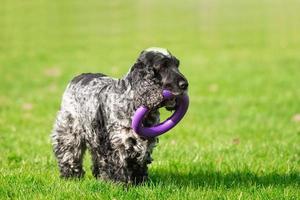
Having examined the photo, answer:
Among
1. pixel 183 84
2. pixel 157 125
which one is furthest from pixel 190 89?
pixel 183 84

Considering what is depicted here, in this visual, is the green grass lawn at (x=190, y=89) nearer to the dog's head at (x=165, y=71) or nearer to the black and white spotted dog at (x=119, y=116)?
the black and white spotted dog at (x=119, y=116)

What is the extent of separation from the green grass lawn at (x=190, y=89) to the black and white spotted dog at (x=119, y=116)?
272 mm

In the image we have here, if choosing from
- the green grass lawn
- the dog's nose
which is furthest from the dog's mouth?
the green grass lawn

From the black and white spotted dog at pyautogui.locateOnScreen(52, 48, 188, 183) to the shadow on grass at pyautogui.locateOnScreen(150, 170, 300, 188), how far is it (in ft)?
1.58

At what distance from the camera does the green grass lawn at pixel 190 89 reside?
7.65 meters

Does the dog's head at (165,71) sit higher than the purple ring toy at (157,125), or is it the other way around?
the dog's head at (165,71)

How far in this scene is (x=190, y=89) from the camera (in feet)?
65.1

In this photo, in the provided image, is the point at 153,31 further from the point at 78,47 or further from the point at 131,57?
the point at 131,57

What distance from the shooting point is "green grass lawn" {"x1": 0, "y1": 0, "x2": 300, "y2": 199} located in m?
7.65

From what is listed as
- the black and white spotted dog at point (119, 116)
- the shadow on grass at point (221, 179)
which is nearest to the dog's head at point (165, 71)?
Result: the black and white spotted dog at point (119, 116)

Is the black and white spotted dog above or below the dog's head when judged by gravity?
below

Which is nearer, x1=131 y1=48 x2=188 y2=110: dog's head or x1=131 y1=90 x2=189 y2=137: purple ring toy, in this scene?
x1=131 y1=48 x2=188 y2=110: dog's head

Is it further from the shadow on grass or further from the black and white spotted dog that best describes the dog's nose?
the shadow on grass

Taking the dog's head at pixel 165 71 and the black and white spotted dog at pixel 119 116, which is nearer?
the dog's head at pixel 165 71
